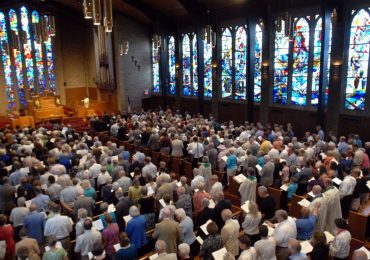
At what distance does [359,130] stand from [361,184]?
6572 mm

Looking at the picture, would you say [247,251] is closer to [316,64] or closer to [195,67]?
[316,64]

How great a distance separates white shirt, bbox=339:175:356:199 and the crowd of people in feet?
0.07

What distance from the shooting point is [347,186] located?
790 cm

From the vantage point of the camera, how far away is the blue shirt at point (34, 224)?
265 inches

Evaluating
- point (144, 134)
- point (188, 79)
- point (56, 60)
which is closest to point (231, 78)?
point (188, 79)

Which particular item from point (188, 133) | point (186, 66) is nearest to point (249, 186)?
point (188, 133)

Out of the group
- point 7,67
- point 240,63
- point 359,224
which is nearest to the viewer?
point 359,224

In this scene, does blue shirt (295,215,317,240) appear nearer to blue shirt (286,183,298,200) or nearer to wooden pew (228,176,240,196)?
blue shirt (286,183,298,200)

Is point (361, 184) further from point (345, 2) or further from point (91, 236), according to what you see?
point (345, 2)

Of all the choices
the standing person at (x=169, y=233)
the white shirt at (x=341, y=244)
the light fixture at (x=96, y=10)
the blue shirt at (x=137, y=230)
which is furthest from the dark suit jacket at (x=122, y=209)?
the light fixture at (x=96, y=10)

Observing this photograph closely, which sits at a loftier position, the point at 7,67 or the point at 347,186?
the point at 7,67

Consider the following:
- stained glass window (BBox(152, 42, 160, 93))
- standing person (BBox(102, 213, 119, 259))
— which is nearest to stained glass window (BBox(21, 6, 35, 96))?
stained glass window (BBox(152, 42, 160, 93))

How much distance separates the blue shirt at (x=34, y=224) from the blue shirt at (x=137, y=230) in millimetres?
1815

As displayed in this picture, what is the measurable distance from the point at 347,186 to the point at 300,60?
9514mm
